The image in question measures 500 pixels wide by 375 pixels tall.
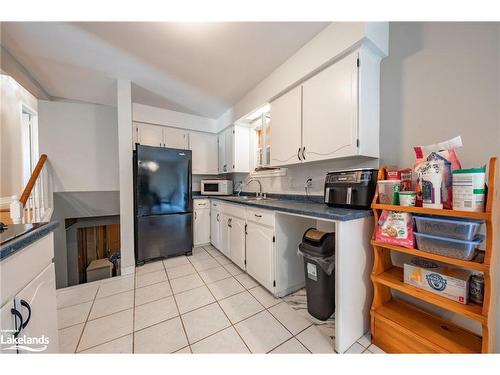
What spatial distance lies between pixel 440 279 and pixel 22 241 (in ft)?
6.51

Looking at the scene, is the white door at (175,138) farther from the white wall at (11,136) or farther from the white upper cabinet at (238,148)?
the white wall at (11,136)

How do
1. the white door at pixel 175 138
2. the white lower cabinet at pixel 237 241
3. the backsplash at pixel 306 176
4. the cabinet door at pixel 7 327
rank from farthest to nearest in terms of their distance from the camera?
1. the white door at pixel 175 138
2. the white lower cabinet at pixel 237 241
3. the backsplash at pixel 306 176
4. the cabinet door at pixel 7 327

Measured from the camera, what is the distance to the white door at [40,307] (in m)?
0.70

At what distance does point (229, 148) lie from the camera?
10.7 ft

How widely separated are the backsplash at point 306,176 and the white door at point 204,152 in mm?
1196

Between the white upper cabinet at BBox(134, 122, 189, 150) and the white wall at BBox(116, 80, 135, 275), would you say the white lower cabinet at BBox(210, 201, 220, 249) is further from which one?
the white upper cabinet at BBox(134, 122, 189, 150)

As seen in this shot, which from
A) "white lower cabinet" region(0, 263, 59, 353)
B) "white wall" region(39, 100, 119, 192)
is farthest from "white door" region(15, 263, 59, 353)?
"white wall" region(39, 100, 119, 192)

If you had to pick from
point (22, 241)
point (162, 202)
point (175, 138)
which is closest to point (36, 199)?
point (162, 202)

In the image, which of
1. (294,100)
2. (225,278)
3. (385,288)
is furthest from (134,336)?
(294,100)

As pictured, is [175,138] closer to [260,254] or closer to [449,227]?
[260,254]

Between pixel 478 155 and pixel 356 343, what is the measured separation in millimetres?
1414

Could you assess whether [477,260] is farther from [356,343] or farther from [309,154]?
[309,154]

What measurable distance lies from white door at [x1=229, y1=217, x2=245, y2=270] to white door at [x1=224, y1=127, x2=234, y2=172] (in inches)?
45.7

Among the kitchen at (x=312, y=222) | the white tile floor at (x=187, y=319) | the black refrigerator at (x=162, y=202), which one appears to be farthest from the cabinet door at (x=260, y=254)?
the black refrigerator at (x=162, y=202)
